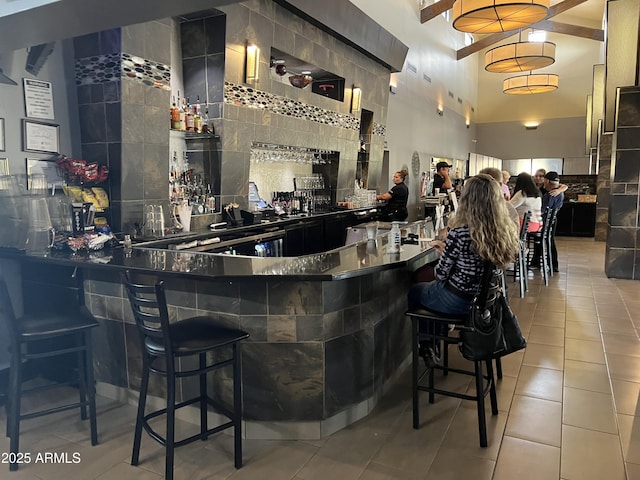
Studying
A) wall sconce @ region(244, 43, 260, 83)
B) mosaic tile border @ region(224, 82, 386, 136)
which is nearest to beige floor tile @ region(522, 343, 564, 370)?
mosaic tile border @ region(224, 82, 386, 136)

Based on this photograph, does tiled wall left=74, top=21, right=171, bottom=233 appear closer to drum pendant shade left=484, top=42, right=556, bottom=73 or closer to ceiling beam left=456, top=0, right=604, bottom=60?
drum pendant shade left=484, top=42, right=556, bottom=73

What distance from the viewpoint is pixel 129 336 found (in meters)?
3.22

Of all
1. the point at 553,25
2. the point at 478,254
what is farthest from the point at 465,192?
the point at 553,25

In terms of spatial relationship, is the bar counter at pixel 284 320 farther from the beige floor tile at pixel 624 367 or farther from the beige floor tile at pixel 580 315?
the beige floor tile at pixel 580 315

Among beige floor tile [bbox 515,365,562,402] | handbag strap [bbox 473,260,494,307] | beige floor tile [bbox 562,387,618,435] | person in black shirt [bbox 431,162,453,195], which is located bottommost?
beige floor tile [bbox 562,387,618,435]

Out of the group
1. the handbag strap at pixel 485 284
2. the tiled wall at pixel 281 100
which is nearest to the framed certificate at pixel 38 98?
the tiled wall at pixel 281 100

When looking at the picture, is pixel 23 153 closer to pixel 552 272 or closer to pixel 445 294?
→ pixel 445 294

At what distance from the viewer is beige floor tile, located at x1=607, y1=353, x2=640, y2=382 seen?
12.1 feet

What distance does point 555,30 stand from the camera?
14.5 m

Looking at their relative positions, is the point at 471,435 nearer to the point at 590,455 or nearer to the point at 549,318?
the point at 590,455

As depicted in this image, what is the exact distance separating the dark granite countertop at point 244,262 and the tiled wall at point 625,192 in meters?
4.97

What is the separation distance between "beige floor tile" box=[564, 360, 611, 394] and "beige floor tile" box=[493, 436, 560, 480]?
38.5 inches

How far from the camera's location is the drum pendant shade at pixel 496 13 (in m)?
7.21

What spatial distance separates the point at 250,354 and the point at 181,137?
2.89 metres
